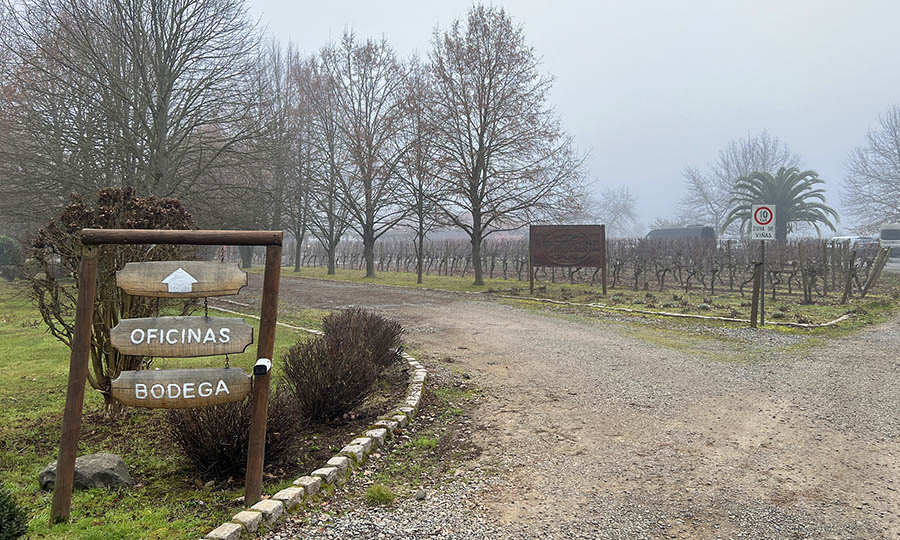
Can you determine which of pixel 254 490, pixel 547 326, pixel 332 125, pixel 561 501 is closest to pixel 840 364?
pixel 547 326

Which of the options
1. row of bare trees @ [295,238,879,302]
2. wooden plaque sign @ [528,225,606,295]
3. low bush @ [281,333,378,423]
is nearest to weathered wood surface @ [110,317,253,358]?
low bush @ [281,333,378,423]

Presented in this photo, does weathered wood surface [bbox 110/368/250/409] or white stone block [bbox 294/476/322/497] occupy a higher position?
weathered wood surface [bbox 110/368/250/409]

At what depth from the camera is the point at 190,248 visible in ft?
18.6

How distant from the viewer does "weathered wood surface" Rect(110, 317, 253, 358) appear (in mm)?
3178

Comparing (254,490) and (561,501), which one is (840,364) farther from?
(254,490)

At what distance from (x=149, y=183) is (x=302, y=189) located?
46.2ft

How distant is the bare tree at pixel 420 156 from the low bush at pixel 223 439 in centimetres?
1659

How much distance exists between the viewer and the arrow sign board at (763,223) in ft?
33.7

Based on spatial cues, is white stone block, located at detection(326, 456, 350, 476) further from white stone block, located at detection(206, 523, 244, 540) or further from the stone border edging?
white stone block, located at detection(206, 523, 244, 540)

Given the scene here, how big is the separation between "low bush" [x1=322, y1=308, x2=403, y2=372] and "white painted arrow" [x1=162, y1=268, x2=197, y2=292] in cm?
269

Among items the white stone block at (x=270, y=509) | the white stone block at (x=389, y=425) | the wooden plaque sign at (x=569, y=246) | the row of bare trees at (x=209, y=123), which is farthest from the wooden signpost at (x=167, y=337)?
the wooden plaque sign at (x=569, y=246)

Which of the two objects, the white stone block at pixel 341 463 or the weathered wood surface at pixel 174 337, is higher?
the weathered wood surface at pixel 174 337

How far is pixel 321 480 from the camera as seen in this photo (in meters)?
3.63

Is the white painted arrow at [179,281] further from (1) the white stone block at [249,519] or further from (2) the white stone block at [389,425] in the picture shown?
(2) the white stone block at [389,425]
